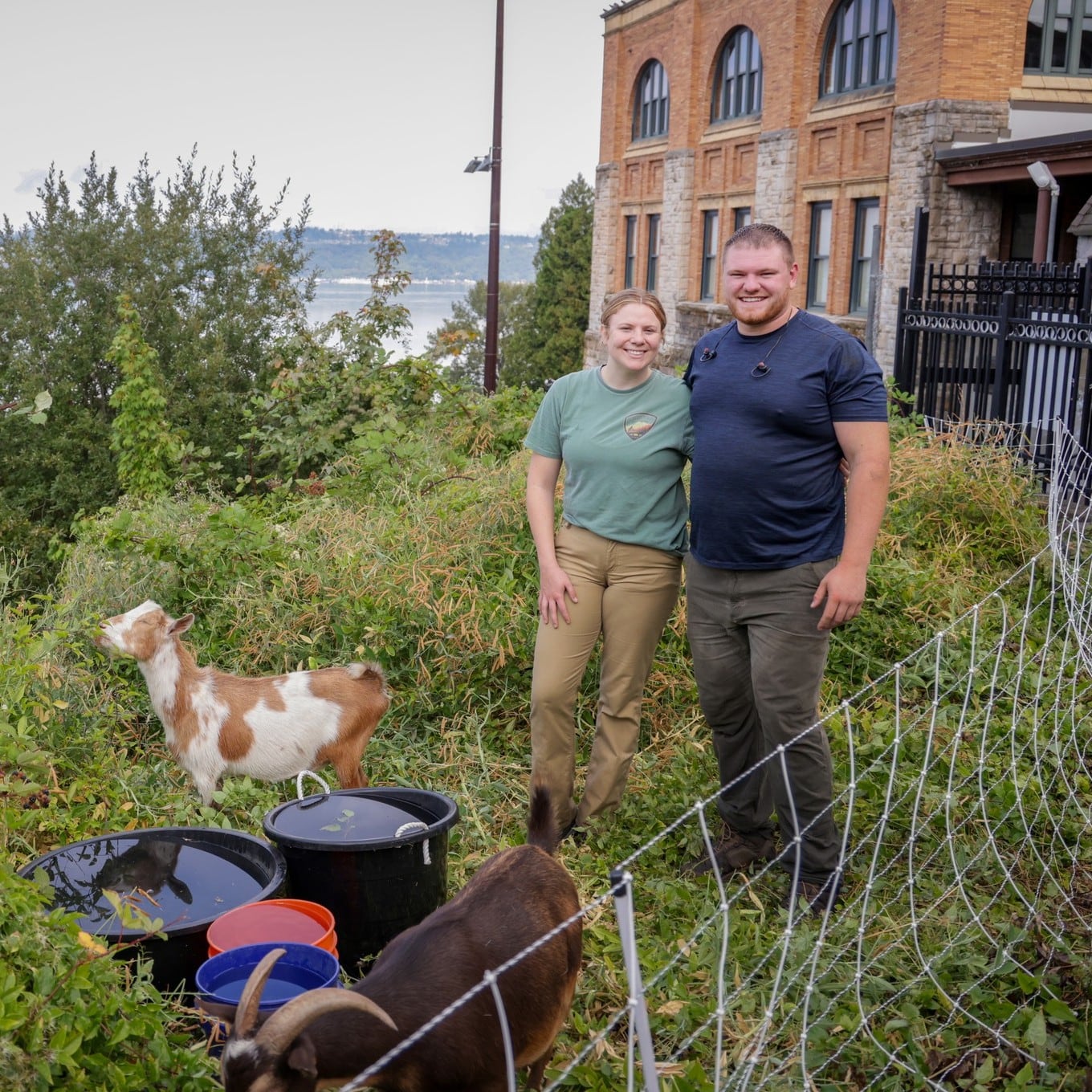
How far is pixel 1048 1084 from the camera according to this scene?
3.57 meters

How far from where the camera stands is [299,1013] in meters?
2.48

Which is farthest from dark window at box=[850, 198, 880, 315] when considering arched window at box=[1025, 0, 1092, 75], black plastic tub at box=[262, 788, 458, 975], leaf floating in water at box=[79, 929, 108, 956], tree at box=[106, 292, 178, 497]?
leaf floating in water at box=[79, 929, 108, 956]

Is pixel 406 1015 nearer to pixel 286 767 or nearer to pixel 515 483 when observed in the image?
pixel 286 767

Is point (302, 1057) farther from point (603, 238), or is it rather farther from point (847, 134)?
point (603, 238)

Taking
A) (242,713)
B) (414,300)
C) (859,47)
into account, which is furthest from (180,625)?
(414,300)

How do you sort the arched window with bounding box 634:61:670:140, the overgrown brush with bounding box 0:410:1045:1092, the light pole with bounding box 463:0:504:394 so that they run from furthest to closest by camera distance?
the arched window with bounding box 634:61:670:140 < the light pole with bounding box 463:0:504:394 < the overgrown brush with bounding box 0:410:1045:1092

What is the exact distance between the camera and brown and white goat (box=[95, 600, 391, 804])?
5371mm

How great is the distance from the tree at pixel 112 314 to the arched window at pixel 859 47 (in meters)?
12.6

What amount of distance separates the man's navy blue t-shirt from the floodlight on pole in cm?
1458

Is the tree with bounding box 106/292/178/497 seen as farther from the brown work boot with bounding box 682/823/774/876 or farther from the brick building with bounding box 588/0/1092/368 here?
the brick building with bounding box 588/0/1092/368

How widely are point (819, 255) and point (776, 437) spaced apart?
22.3 meters

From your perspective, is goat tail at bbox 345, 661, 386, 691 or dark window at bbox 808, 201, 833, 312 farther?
dark window at bbox 808, 201, 833, 312

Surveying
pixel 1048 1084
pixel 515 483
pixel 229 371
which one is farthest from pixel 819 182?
pixel 1048 1084

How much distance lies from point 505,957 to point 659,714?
3238mm
